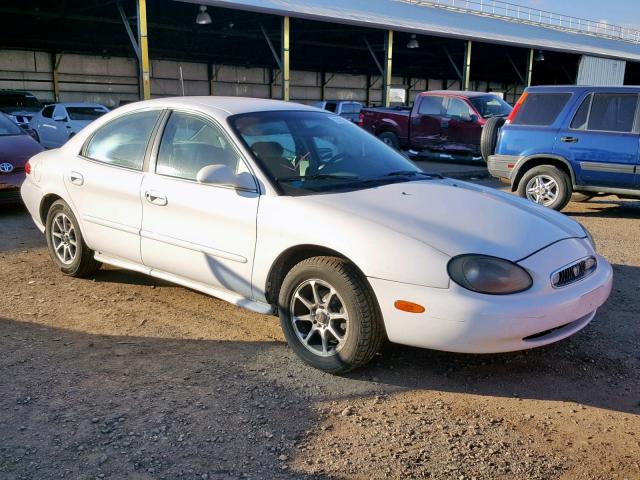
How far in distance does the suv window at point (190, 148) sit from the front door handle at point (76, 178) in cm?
90

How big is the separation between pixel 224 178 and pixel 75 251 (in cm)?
211

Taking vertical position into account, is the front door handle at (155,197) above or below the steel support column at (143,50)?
below

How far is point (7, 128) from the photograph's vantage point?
9156 millimetres

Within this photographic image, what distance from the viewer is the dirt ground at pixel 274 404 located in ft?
8.98

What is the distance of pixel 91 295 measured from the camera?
5.02m

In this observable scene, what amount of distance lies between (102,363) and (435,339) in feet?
6.49

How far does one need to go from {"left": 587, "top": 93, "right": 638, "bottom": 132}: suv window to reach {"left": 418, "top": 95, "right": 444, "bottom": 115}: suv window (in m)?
7.60

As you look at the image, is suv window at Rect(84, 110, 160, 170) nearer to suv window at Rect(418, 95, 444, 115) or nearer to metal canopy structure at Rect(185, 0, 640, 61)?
suv window at Rect(418, 95, 444, 115)

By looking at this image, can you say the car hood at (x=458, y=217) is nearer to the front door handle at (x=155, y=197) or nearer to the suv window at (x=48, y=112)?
the front door handle at (x=155, y=197)

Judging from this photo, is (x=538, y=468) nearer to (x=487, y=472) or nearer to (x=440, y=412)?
(x=487, y=472)

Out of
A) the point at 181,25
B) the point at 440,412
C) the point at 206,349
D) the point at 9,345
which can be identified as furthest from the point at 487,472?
the point at 181,25

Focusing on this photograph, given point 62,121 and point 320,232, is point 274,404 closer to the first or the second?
point 320,232

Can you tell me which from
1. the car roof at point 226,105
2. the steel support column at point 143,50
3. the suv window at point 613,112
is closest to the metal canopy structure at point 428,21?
the steel support column at point 143,50

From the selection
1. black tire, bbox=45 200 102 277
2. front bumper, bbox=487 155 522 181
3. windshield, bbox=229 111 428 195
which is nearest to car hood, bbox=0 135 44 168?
black tire, bbox=45 200 102 277
